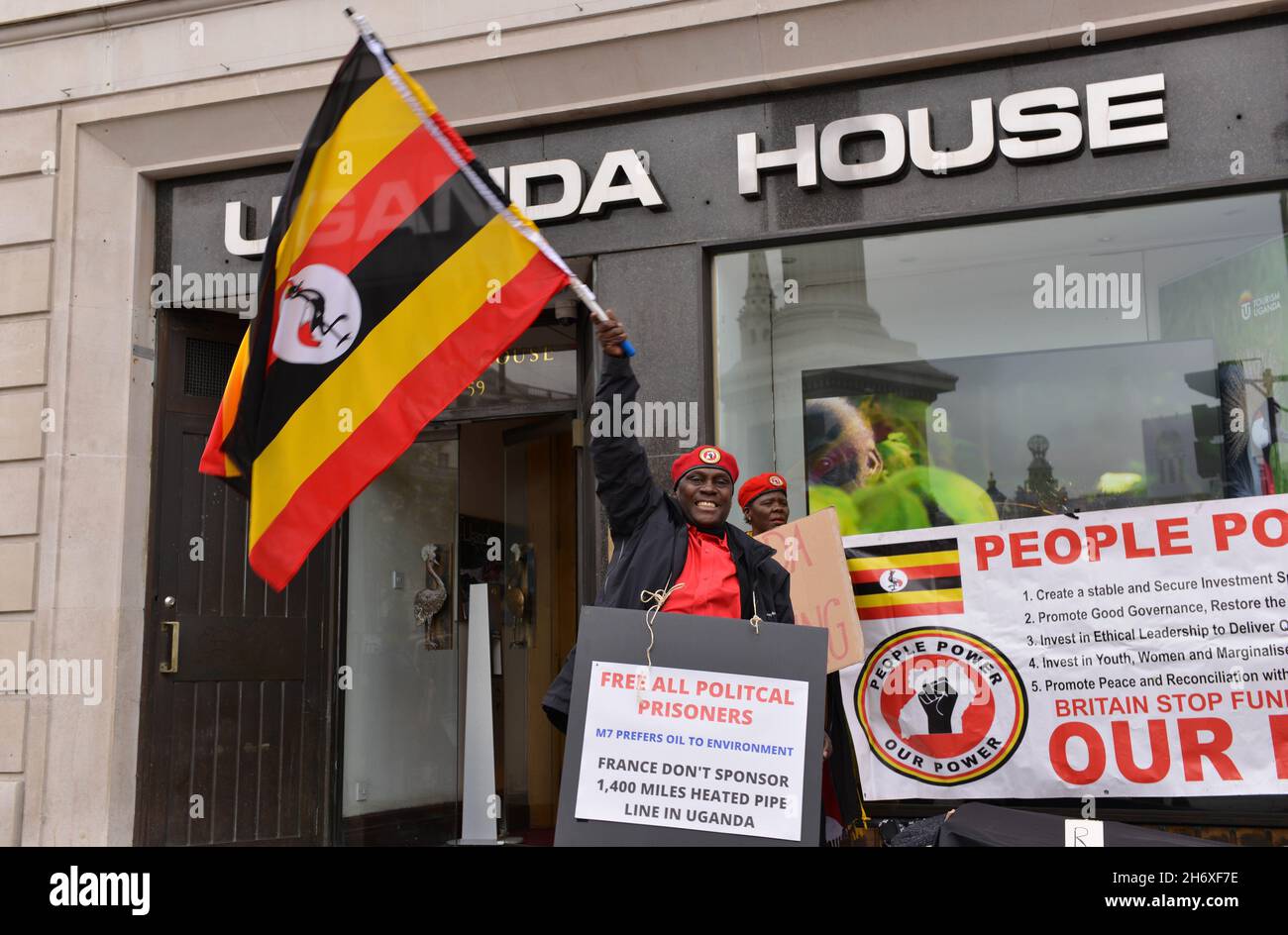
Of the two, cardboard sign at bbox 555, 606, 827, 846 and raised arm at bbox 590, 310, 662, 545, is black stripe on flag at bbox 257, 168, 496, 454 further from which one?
cardboard sign at bbox 555, 606, 827, 846

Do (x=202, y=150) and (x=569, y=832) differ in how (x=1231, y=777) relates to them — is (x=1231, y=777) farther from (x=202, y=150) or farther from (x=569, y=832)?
(x=202, y=150)

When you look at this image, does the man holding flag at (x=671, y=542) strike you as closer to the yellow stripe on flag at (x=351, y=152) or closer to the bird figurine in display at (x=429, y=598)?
the yellow stripe on flag at (x=351, y=152)

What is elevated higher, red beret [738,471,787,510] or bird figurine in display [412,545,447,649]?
red beret [738,471,787,510]

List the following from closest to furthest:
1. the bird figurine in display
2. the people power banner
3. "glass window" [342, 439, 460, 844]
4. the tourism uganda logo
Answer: the people power banner
the tourism uganda logo
"glass window" [342, 439, 460, 844]
the bird figurine in display

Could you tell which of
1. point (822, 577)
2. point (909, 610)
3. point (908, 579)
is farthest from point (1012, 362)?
point (822, 577)

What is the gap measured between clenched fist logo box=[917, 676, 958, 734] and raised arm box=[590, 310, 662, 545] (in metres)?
2.07

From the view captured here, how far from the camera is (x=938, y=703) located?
599 centimetres

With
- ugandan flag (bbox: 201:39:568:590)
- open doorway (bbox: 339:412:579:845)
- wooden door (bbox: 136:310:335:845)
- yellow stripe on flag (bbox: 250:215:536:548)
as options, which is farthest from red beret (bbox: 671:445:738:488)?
wooden door (bbox: 136:310:335:845)

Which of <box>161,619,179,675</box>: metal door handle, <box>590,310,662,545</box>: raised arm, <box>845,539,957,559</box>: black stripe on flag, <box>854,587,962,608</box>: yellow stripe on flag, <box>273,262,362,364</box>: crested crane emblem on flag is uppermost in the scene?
<box>273,262,362,364</box>: crested crane emblem on flag

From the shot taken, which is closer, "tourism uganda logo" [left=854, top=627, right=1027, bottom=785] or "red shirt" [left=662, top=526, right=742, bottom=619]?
"red shirt" [left=662, top=526, right=742, bottom=619]

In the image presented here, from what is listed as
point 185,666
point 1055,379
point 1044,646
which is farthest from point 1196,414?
point 185,666

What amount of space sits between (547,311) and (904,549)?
320 cm

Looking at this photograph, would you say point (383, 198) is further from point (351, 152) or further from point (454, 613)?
point (454, 613)

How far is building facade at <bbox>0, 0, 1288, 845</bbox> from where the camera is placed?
661 centimetres
